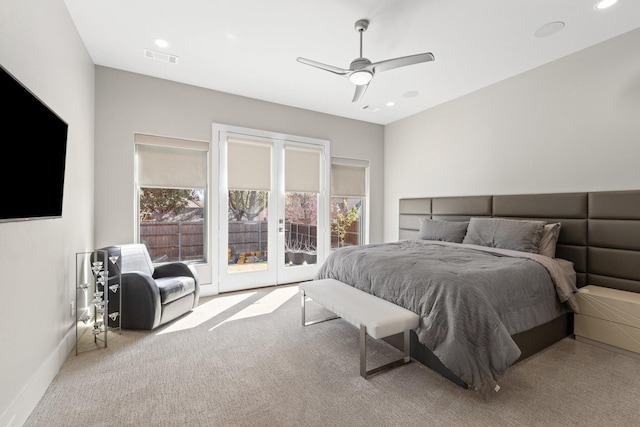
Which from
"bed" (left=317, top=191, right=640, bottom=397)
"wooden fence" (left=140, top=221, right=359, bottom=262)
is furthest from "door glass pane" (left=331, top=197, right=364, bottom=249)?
"bed" (left=317, top=191, right=640, bottom=397)

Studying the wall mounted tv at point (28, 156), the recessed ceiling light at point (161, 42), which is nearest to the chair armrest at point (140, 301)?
the wall mounted tv at point (28, 156)

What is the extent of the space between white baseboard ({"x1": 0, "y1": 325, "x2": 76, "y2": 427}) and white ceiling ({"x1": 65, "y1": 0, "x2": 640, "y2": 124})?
290 centimetres

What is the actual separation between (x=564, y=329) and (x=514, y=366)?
0.96m

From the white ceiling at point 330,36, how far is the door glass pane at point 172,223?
1.58m

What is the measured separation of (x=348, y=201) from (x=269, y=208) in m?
1.67

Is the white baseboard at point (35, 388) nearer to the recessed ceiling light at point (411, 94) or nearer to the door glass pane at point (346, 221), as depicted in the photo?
the door glass pane at point (346, 221)

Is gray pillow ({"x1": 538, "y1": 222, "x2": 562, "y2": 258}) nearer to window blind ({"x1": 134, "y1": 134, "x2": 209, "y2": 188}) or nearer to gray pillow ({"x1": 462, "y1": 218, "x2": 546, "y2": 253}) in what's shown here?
gray pillow ({"x1": 462, "y1": 218, "x2": 546, "y2": 253})

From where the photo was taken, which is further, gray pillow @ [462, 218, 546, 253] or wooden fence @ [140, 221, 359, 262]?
wooden fence @ [140, 221, 359, 262]

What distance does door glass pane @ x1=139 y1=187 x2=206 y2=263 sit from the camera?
12.7 feet

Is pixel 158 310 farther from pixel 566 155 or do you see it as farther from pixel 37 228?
pixel 566 155

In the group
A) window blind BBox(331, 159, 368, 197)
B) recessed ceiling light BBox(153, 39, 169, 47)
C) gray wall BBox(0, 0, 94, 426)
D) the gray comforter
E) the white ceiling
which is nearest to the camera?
gray wall BBox(0, 0, 94, 426)

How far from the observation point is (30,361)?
181 cm

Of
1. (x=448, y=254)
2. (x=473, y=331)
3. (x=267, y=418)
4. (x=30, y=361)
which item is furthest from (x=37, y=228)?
(x=448, y=254)

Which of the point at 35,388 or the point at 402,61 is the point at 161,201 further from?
the point at 402,61
